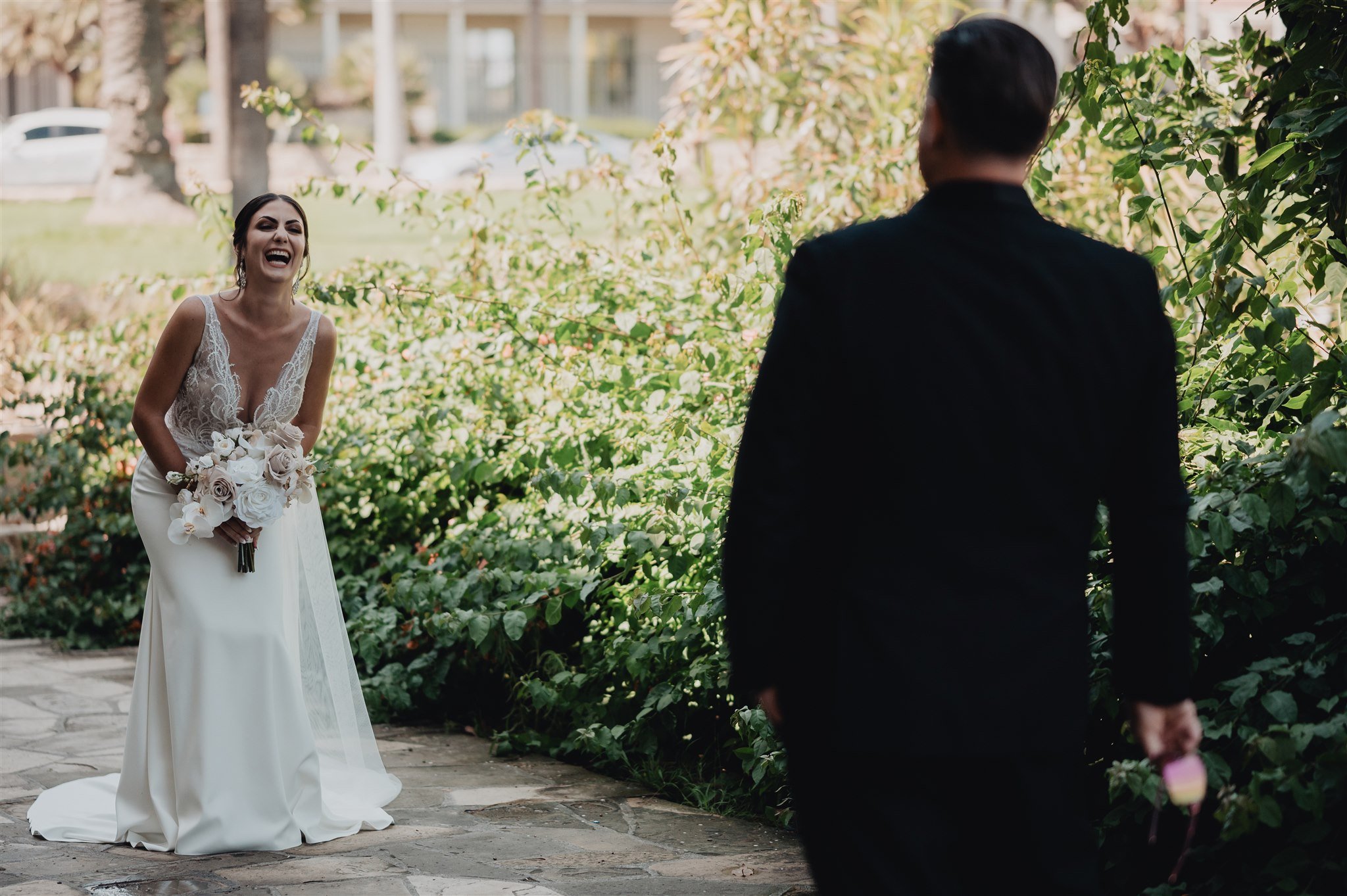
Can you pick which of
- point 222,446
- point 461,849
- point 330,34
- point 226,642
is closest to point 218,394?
point 222,446

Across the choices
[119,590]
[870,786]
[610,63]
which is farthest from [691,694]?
[610,63]

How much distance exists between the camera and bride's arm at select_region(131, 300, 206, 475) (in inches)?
175

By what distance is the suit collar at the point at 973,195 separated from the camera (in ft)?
6.83

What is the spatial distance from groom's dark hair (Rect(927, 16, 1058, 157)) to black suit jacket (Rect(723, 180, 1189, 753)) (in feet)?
0.24

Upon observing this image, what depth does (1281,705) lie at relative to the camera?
3123 mm

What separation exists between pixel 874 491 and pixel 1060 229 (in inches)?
18.7

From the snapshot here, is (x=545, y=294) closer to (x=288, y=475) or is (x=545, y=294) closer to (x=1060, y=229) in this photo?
(x=288, y=475)

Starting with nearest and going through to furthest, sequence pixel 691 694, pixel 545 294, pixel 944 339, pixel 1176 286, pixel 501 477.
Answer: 1. pixel 944 339
2. pixel 1176 286
3. pixel 691 694
4. pixel 501 477
5. pixel 545 294

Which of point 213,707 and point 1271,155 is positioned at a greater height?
point 1271,155

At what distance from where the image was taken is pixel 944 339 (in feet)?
6.62

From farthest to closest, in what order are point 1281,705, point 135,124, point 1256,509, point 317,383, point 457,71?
point 457,71, point 135,124, point 317,383, point 1256,509, point 1281,705

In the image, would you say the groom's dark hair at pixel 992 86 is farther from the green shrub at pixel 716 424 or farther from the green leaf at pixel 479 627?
the green leaf at pixel 479 627

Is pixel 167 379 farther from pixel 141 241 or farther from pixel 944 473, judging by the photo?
pixel 141 241

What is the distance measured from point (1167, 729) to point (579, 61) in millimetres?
46103
